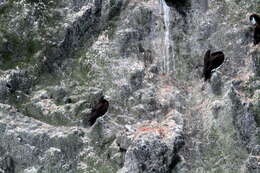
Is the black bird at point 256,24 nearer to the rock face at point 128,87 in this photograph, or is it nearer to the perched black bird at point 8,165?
the rock face at point 128,87

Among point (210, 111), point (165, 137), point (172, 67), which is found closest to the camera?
point (165, 137)

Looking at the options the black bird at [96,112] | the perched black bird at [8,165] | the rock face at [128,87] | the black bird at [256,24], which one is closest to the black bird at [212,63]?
the rock face at [128,87]

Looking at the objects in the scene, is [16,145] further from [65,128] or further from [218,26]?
[218,26]

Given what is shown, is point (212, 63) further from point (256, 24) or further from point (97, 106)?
point (97, 106)

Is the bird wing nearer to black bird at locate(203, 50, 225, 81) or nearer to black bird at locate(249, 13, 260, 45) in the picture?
black bird at locate(203, 50, 225, 81)

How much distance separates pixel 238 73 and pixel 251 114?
2119mm

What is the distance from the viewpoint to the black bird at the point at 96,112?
19.8 m

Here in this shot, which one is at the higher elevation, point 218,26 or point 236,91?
point 218,26

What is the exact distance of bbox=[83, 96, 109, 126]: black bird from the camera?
1980cm

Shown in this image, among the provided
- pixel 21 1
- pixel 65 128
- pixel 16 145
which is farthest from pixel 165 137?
pixel 21 1

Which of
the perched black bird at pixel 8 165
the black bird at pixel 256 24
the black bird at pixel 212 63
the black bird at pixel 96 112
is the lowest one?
the perched black bird at pixel 8 165

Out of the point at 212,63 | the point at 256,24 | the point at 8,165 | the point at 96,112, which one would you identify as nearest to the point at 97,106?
the point at 96,112

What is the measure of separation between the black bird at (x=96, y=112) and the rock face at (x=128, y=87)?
0.64 ft

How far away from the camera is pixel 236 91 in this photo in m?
19.6
